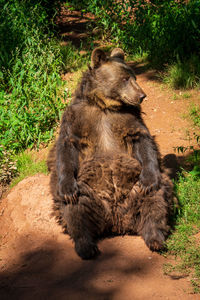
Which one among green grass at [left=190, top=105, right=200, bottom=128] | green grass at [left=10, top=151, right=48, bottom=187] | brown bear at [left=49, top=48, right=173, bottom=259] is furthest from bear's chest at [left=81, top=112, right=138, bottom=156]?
green grass at [left=190, top=105, right=200, bottom=128]

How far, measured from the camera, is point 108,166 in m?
4.26

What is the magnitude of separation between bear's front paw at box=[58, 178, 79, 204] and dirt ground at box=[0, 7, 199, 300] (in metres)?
0.55

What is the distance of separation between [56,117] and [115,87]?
2570 mm

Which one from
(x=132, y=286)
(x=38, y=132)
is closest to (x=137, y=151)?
(x=132, y=286)

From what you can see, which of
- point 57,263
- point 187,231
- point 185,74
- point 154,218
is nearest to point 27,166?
point 57,263

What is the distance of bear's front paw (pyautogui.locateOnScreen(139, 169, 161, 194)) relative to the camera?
165 inches

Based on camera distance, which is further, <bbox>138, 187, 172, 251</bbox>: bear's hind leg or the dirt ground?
<bbox>138, 187, 172, 251</bbox>: bear's hind leg

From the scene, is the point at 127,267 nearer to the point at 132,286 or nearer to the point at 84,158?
the point at 132,286

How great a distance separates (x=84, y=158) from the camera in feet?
14.5

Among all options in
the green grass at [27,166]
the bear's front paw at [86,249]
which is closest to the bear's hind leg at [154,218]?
the bear's front paw at [86,249]

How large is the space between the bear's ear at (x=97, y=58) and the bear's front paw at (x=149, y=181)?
4.62 feet

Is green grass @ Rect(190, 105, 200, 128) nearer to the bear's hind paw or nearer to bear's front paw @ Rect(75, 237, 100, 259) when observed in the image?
the bear's hind paw

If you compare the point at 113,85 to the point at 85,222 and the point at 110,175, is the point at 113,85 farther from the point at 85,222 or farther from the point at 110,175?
the point at 85,222

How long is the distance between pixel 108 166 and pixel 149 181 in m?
0.49
